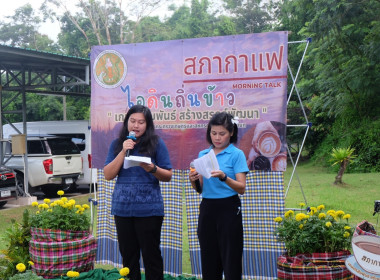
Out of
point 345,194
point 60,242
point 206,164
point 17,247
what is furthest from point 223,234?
point 345,194

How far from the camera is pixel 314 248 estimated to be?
3553mm

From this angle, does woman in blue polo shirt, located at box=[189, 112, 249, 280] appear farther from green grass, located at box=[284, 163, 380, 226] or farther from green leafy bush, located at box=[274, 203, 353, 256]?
green grass, located at box=[284, 163, 380, 226]

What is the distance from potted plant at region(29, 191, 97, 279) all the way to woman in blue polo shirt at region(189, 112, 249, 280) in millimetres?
1301

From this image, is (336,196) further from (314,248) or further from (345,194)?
(314,248)

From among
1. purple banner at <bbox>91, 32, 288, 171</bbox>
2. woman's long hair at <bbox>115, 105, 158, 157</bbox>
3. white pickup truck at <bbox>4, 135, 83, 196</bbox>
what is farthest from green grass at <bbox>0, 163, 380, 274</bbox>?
woman's long hair at <bbox>115, 105, 158, 157</bbox>

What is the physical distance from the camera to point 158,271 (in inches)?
144

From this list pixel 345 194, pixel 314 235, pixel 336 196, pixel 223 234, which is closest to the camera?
pixel 223 234

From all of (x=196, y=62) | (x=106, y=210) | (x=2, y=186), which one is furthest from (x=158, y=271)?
(x=2, y=186)

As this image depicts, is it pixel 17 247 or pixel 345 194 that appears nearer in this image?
pixel 17 247

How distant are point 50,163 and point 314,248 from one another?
9.50 m

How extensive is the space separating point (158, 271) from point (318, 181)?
1121cm

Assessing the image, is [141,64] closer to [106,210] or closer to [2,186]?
[106,210]

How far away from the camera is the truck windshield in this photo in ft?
40.3

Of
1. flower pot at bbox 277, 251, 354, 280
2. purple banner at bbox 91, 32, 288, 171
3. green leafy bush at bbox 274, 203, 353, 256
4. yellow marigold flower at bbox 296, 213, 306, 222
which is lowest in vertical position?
flower pot at bbox 277, 251, 354, 280
